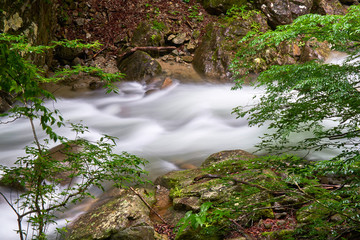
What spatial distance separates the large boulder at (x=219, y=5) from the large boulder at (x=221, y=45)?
0.85 metres

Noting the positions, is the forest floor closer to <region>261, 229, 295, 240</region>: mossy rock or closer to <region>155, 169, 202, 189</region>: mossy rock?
<region>155, 169, 202, 189</region>: mossy rock

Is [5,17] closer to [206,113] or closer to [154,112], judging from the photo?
[154,112]

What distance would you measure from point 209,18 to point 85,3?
4849 millimetres

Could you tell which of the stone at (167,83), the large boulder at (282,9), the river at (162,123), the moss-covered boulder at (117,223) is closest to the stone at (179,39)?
the stone at (167,83)

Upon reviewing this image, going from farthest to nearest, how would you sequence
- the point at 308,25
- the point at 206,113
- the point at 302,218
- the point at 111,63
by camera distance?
the point at 111,63 → the point at 206,113 → the point at 302,218 → the point at 308,25

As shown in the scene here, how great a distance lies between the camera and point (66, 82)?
891 centimetres

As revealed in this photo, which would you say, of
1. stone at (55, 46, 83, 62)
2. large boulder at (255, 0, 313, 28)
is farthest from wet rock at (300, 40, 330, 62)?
stone at (55, 46, 83, 62)

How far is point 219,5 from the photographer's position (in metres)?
11.3

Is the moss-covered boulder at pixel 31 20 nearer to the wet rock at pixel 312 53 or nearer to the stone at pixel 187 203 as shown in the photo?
the stone at pixel 187 203

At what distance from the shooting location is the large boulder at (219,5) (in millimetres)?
11039

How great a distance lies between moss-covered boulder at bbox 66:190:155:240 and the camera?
10.6 feet

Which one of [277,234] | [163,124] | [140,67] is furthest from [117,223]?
[140,67]

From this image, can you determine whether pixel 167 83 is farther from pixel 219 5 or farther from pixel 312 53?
pixel 312 53

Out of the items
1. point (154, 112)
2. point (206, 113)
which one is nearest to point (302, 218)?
point (206, 113)
